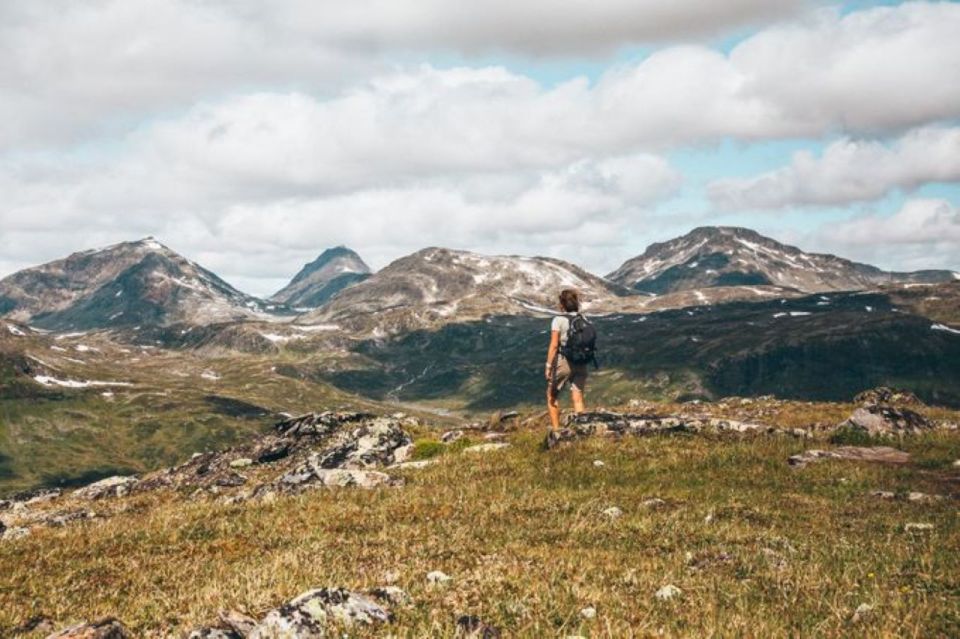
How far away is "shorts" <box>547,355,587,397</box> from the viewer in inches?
1008

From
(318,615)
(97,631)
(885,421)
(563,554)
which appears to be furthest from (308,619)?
(885,421)

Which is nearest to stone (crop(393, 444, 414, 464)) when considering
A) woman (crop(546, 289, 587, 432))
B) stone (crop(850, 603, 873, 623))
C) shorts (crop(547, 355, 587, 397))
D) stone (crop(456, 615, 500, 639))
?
woman (crop(546, 289, 587, 432))

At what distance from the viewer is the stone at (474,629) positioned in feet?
23.3

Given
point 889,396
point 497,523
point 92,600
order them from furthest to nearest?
1. point 889,396
2. point 497,523
3. point 92,600

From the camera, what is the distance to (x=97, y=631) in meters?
7.04

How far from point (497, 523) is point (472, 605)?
6.45m

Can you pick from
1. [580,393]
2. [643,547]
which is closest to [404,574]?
[643,547]

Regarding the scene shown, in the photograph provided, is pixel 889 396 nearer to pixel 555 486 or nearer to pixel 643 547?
pixel 555 486

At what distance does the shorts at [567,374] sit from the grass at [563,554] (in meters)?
4.47

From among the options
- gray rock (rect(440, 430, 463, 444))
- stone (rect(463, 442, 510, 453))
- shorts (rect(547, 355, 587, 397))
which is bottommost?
gray rock (rect(440, 430, 463, 444))

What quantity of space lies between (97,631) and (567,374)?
19.9 meters

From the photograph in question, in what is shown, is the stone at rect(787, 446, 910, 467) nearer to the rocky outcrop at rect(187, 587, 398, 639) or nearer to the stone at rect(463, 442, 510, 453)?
the stone at rect(463, 442, 510, 453)

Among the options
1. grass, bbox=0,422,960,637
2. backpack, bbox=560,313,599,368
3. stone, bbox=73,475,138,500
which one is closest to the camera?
grass, bbox=0,422,960,637

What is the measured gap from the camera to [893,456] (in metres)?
22.6
